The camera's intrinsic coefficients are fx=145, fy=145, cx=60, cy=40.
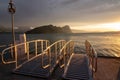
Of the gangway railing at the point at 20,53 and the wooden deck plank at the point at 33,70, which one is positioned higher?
the gangway railing at the point at 20,53

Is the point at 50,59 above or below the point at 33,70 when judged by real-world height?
above

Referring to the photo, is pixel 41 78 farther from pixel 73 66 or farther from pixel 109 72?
pixel 109 72

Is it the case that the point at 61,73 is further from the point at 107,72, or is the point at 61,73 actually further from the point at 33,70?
the point at 107,72

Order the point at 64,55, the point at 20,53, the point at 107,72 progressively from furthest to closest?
the point at 20,53 < the point at 64,55 < the point at 107,72

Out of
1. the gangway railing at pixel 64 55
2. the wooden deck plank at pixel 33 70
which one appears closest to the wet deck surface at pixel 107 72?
the gangway railing at pixel 64 55

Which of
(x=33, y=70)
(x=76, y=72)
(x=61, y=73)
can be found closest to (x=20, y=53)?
(x=33, y=70)

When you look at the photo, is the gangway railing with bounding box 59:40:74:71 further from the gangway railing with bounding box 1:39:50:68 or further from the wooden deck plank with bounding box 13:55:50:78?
the gangway railing with bounding box 1:39:50:68

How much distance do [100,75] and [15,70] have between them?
404cm

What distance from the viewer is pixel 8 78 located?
6199 millimetres

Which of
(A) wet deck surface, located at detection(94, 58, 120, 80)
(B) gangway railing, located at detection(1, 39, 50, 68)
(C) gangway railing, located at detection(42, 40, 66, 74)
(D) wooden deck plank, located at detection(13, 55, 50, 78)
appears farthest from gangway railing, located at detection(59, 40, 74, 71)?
(B) gangway railing, located at detection(1, 39, 50, 68)

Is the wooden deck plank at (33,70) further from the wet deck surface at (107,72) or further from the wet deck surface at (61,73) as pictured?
the wet deck surface at (107,72)

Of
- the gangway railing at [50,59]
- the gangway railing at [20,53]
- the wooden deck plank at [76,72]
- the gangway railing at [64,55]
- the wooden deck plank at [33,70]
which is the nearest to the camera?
the wooden deck plank at [76,72]

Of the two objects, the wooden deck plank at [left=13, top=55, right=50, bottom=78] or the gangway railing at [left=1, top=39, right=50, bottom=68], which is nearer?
the wooden deck plank at [left=13, top=55, right=50, bottom=78]

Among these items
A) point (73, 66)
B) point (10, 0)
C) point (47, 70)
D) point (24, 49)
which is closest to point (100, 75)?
point (73, 66)
